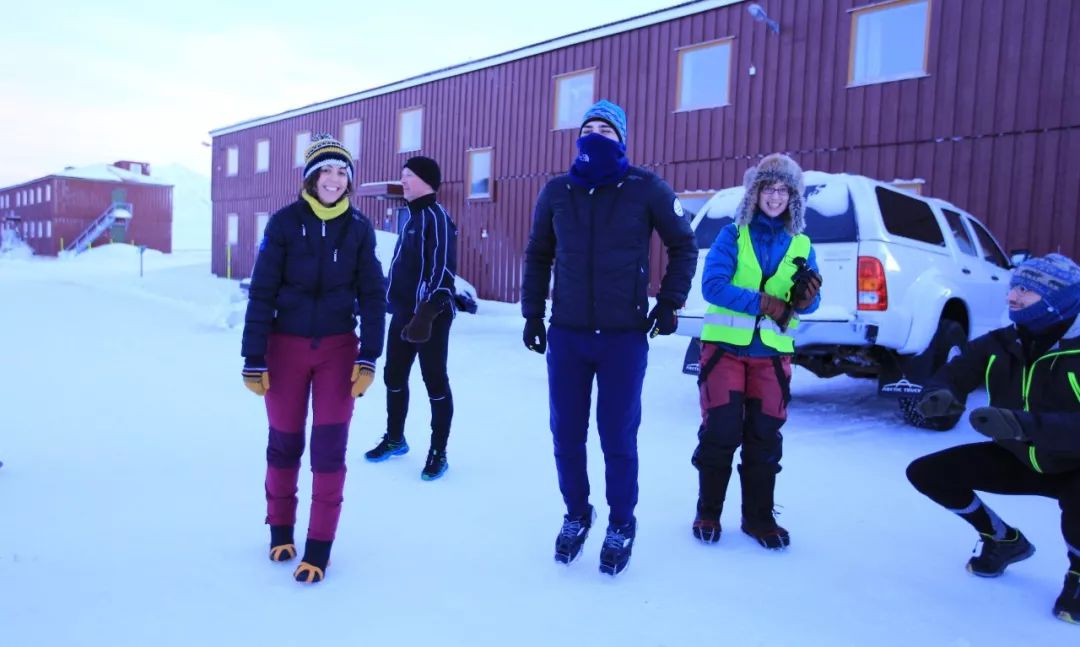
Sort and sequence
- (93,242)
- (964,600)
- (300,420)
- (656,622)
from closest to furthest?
(656,622), (964,600), (300,420), (93,242)

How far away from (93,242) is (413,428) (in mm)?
52964

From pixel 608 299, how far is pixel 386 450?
2.26 m

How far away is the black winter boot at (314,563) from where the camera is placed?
2.85m

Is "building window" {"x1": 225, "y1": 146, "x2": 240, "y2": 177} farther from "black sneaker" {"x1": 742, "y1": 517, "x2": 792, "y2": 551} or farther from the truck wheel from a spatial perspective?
"black sneaker" {"x1": 742, "y1": 517, "x2": 792, "y2": 551}

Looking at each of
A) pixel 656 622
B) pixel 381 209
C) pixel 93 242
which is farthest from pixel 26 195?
pixel 656 622

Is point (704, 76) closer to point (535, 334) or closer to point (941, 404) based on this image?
point (535, 334)

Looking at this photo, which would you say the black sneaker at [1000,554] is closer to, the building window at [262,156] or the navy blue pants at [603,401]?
the navy blue pants at [603,401]

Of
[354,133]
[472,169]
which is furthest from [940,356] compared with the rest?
[354,133]

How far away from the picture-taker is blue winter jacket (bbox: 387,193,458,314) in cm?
423

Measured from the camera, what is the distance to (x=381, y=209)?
2147cm

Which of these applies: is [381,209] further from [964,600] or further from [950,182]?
[964,600]

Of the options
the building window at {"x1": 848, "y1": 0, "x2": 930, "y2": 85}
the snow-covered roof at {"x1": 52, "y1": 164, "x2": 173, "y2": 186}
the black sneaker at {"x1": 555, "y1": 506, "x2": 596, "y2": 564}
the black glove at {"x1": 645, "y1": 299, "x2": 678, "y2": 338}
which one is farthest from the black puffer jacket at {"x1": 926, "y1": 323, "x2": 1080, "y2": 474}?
the snow-covered roof at {"x1": 52, "y1": 164, "x2": 173, "y2": 186}

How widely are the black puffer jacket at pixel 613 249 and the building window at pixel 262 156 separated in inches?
978

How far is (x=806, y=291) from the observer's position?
3299 mm
